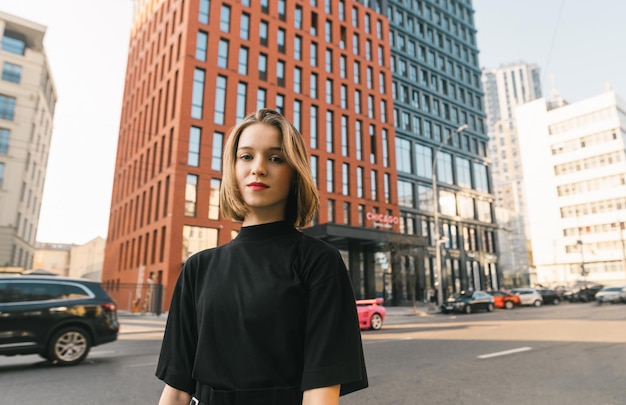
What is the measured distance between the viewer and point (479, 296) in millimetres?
26172

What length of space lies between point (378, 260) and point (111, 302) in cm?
2933

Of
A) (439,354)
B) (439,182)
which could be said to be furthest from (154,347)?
(439,182)

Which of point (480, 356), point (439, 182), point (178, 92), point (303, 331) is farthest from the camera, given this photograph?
point (439, 182)

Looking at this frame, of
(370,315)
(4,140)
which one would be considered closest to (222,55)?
(370,315)

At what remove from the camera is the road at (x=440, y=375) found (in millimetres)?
4945

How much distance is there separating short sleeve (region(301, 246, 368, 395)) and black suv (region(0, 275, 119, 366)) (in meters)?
8.36

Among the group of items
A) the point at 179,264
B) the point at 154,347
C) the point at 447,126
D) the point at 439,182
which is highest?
the point at 447,126

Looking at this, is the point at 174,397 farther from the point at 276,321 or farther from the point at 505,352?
the point at 505,352

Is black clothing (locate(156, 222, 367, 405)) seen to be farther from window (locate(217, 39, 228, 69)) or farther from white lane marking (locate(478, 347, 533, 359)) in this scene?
window (locate(217, 39, 228, 69))

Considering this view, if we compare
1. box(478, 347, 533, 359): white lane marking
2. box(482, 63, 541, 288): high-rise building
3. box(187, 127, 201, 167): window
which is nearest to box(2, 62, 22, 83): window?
box(187, 127, 201, 167): window

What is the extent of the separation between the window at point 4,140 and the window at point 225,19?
2655 cm

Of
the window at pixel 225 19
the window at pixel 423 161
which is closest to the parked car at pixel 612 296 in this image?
the window at pixel 423 161

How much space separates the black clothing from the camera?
1.31 meters

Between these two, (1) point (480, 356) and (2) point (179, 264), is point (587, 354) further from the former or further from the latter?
(2) point (179, 264)
